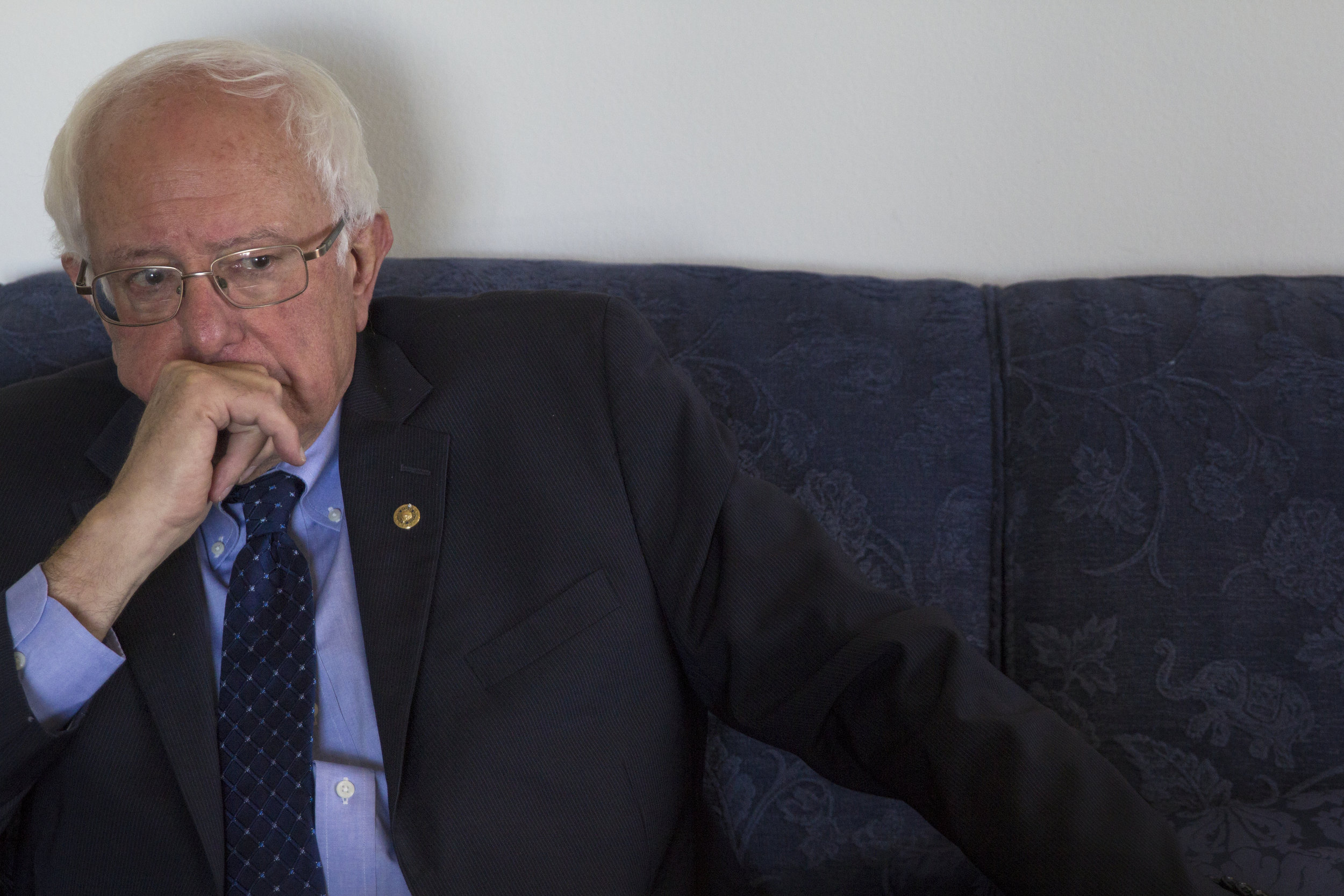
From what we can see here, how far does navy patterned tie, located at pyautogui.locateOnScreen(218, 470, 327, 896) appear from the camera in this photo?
120 cm

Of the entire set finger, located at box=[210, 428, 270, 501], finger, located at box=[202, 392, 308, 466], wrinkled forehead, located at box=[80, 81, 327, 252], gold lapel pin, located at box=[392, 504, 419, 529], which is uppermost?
wrinkled forehead, located at box=[80, 81, 327, 252]

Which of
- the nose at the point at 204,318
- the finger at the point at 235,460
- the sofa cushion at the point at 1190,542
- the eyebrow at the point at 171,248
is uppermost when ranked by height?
the eyebrow at the point at 171,248

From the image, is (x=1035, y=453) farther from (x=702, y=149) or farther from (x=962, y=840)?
(x=702, y=149)

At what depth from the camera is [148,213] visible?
1222 mm

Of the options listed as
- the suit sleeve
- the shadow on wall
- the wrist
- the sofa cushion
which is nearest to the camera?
the suit sleeve

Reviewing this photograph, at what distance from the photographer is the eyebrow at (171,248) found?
Result: 1.23m

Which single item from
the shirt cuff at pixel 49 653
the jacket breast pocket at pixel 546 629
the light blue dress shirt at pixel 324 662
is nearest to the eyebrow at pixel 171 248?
the light blue dress shirt at pixel 324 662

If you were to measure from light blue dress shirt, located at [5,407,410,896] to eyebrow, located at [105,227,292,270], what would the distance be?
0.84 ft

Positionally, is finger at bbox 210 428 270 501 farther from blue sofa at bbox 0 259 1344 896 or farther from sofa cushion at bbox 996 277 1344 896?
sofa cushion at bbox 996 277 1344 896

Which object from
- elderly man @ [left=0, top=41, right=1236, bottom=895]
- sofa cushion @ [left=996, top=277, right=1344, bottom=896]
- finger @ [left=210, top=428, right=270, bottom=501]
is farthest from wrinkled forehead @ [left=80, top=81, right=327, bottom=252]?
sofa cushion @ [left=996, top=277, right=1344, bottom=896]

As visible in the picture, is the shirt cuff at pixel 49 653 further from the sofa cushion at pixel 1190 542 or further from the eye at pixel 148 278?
the sofa cushion at pixel 1190 542

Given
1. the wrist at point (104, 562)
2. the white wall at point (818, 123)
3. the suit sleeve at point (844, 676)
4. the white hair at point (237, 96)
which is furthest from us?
the white wall at point (818, 123)

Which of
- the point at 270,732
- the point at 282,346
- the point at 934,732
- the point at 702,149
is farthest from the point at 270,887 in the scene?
the point at 702,149

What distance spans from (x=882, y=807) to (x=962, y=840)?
1.17ft
